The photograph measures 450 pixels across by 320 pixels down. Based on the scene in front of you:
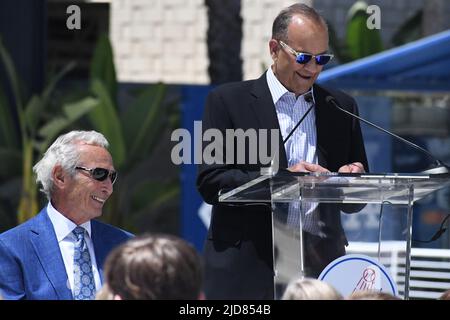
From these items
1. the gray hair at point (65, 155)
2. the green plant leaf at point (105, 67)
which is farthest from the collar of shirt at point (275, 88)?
the green plant leaf at point (105, 67)

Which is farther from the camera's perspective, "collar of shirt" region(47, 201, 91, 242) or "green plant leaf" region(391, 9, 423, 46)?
"green plant leaf" region(391, 9, 423, 46)

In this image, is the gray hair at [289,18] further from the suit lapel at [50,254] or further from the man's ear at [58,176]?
the suit lapel at [50,254]

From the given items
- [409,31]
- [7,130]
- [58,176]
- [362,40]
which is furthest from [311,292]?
[409,31]

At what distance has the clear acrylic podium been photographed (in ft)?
12.1

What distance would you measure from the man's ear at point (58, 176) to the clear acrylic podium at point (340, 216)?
62cm

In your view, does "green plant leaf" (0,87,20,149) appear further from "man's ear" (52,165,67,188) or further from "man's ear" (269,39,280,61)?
"man's ear" (269,39,280,61)

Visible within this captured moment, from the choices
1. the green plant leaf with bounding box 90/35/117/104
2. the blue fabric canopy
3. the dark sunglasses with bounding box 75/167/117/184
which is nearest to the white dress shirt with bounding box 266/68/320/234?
the dark sunglasses with bounding box 75/167/117/184

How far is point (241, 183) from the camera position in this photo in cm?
389

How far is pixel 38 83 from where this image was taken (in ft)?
36.2

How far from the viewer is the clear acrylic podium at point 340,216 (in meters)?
3.68

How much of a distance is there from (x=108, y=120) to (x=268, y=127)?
612 centimetres

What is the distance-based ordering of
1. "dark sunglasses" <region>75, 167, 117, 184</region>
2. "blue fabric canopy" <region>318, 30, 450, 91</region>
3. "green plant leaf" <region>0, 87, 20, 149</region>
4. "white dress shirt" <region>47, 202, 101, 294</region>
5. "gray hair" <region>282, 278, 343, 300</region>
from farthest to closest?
1. "green plant leaf" <region>0, 87, 20, 149</region>
2. "blue fabric canopy" <region>318, 30, 450, 91</region>
3. "dark sunglasses" <region>75, 167, 117, 184</region>
4. "white dress shirt" <region>47, 202, 101, 294</region>
5. "gray hair" <region>282, 278, 343, 300</region>

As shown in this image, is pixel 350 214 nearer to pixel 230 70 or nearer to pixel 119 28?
pixel 230 70
